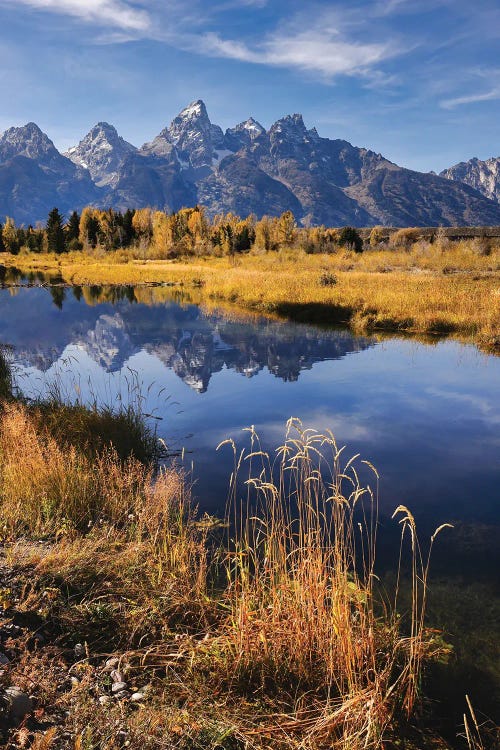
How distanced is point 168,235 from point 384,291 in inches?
2543

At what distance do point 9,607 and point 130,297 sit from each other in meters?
37.7

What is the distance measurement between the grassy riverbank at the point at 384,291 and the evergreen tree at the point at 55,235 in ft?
134

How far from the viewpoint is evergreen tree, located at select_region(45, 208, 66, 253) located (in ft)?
295

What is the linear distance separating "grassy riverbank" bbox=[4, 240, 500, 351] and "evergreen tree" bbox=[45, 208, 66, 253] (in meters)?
40.9

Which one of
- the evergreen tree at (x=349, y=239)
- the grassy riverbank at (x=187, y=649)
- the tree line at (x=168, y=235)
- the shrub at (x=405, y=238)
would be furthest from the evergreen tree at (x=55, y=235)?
the grassy riverbank at (x=187, y=649)

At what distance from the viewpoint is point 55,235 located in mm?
89938

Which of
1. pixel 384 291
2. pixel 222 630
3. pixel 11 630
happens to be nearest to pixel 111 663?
pixel 11 630

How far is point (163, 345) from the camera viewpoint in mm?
23688

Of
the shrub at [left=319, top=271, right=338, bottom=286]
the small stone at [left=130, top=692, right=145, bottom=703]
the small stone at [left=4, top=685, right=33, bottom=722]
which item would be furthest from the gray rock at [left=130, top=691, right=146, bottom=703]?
the shrub at [left=319, top=271, right=338, bottom=286]

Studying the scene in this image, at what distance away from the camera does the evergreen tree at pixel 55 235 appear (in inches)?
3541

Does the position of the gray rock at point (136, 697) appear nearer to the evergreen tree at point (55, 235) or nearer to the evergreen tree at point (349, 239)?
the evergreen tree at point (349, 239)

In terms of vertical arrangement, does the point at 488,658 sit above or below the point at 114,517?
below

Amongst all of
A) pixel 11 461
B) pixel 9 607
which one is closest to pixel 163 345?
pixel 11 461

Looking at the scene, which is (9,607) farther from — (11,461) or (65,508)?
(11,461)
